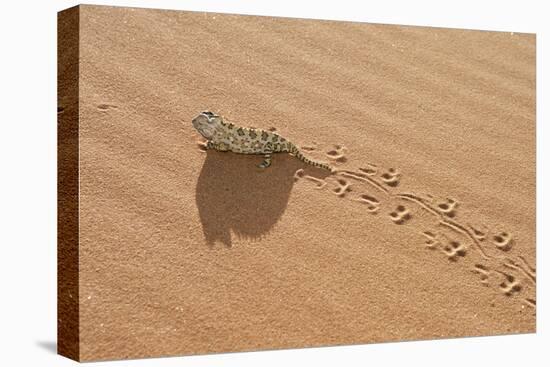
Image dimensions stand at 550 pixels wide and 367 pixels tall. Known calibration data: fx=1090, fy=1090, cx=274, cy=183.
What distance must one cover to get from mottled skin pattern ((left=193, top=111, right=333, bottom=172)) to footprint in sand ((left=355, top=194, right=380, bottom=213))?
0.56 meters

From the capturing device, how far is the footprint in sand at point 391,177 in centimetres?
746

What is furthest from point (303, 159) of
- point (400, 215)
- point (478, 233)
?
point (478, 233)

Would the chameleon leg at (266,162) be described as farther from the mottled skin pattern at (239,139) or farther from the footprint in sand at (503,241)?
the footprint in sand at (503,241)

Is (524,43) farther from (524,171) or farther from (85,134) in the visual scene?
(85,134)

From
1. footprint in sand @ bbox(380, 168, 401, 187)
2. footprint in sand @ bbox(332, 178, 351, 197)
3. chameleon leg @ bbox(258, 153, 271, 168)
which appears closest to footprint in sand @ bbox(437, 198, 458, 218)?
footprint in sand @ bbox(380, 168, 401, 187)

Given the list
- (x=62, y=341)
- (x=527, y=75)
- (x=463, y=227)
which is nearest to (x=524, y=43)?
(x=527, y=75)

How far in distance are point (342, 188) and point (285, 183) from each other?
420mm

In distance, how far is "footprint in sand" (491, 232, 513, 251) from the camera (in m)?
7.77

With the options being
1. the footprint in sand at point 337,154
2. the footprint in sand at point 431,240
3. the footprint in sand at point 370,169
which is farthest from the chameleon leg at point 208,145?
the footprint in sand at point 431,240

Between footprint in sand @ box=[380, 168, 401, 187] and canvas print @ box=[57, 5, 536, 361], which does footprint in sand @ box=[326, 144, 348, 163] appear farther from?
footprint in sand @ box=[380, 168, 401, 187]

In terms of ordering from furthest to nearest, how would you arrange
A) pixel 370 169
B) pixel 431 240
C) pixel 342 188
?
pixel 431 240 < pixel 370 169 < pixel 342 188

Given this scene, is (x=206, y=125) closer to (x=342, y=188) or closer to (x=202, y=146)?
(x=202, y=146)

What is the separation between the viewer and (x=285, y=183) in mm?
7145

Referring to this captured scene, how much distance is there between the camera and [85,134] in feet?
21.7
